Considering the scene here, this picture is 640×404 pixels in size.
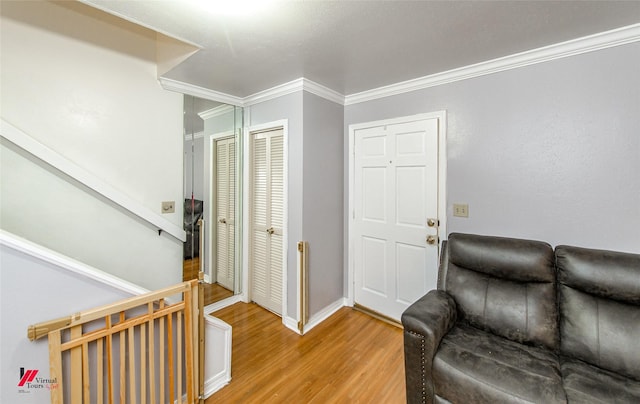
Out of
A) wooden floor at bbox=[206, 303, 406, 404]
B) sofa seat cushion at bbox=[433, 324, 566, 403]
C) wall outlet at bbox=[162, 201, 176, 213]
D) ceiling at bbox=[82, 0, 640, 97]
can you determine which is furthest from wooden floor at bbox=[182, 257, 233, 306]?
sofa seat cushion at bbox=[433, 324, 566, 403]

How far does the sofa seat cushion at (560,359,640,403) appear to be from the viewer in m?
1.19

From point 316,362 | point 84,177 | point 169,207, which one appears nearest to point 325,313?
point 316,362

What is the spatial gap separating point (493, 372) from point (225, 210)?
2.71 meters

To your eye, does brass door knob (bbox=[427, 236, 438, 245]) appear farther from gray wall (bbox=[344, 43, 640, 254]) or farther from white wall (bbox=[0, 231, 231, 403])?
white wall (bbox=[0, 231, 231, 403])

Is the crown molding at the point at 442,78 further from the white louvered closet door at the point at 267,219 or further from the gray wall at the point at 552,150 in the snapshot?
the white louvered closet door at the point at 267,219

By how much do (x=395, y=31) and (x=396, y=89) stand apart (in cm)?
95

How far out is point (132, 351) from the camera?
141 centimetres

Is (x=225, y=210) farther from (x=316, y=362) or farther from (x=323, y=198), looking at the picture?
(x=316, y=362)

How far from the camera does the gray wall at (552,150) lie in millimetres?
1701

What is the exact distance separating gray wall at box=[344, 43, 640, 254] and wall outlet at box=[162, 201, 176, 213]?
2.52 m

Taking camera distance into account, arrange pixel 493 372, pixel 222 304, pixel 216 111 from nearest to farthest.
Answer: pixel 493 372 → pixel 216 111 → pixel 222 304

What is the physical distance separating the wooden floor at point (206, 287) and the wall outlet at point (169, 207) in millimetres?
511

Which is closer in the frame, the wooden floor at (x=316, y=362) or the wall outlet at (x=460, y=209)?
the wooden floor at (x=316, y=362)

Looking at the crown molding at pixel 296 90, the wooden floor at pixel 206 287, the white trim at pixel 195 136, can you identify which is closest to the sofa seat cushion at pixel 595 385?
the crown molding at pixel 296 90
